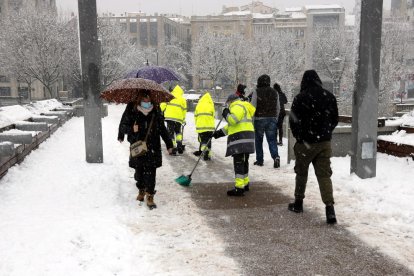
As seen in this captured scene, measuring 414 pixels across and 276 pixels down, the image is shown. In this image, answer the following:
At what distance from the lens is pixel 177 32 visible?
317 feet

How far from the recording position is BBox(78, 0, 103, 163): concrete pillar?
28.0 feet

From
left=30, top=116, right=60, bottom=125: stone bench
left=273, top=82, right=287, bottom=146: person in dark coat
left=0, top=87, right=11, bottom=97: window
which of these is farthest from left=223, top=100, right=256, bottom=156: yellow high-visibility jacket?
left=0, top=87, right=11, bottom=97: window

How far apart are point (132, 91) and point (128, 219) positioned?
83.1 inches

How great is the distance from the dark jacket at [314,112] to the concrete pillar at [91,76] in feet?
15.7

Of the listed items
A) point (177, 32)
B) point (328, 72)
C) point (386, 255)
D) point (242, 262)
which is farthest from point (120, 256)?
point (177, 32)

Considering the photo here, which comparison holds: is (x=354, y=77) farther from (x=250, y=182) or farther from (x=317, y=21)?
(x=317, y=21)

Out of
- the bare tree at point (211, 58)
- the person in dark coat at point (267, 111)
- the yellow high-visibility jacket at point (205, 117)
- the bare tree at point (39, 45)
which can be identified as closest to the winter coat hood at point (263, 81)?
the person in dark coat at point (267, 111)

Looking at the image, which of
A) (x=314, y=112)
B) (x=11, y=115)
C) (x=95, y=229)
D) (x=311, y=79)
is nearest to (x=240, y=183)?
A: (x=314, y=112)

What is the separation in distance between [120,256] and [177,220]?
4.59 ft

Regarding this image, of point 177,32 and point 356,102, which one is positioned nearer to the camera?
point 356,102

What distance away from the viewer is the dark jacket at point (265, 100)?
30.0 feet

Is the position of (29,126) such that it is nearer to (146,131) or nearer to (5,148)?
(5,148)

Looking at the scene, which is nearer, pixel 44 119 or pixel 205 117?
pixel 205 117

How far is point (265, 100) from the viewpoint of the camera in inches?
360
